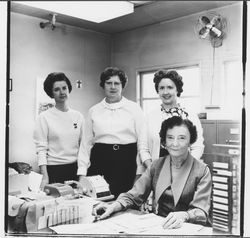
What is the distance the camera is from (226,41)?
1.88 m

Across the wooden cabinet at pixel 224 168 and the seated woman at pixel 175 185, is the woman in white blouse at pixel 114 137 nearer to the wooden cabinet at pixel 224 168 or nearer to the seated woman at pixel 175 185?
→ the seated woman at pixel 175 185

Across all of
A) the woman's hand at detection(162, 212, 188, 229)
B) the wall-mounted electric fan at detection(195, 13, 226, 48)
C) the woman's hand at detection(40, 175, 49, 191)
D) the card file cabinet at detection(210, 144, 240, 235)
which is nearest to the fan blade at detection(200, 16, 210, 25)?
the wall-mounted electric fan at detection(195, 13, 226, 48)

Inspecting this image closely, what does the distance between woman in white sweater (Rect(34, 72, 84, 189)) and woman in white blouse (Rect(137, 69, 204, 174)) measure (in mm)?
375

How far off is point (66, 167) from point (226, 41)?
1.08 m

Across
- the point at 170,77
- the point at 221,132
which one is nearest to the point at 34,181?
the point at 170,77

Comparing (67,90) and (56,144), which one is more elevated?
(67,90)

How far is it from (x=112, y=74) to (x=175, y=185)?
2.22 feet

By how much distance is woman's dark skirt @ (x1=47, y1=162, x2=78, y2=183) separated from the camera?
1969 mm

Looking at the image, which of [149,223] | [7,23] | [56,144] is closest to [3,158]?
[56,144]

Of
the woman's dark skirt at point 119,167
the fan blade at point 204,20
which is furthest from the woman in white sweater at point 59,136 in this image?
the fan blade at point 204,20

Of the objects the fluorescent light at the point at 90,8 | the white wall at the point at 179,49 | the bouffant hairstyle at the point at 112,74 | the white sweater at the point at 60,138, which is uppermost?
the fluorescent light at the point at 90,8

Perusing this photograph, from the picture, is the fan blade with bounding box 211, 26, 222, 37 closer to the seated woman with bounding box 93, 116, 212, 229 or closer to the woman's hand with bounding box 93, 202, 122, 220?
the seated woman with bounding box 93, 116, 212, 229

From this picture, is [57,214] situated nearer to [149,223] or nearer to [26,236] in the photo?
[26,236]

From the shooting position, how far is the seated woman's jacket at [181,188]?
1.86 m
